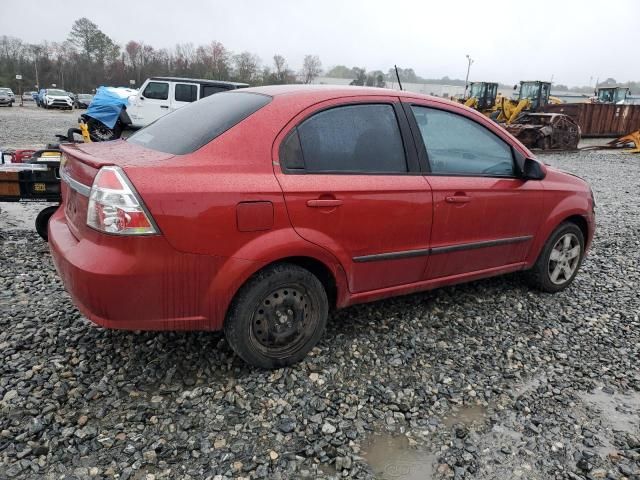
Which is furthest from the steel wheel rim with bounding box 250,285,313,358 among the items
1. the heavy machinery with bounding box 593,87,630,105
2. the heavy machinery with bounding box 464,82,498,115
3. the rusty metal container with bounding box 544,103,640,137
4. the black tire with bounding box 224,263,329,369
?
the heavy machinery with bounding box 593,87,630,105

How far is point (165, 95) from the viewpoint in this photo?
1512cm

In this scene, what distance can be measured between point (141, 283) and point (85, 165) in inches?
29.8

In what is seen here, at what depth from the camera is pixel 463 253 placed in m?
3.62

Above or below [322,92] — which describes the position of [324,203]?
below

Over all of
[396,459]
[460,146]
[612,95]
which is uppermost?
[612,95]

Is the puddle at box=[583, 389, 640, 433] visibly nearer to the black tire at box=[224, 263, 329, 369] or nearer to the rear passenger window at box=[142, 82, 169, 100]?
the black tire at box=[224, 263, 329, 369]

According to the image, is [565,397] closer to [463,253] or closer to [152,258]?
[463,253]

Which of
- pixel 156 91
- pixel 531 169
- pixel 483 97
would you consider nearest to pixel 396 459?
pixel 531 169

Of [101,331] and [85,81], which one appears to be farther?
[85,81]

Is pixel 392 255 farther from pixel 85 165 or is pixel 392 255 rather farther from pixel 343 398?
pixel 85 165

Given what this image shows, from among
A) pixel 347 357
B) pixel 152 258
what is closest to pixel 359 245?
pixel 347 357

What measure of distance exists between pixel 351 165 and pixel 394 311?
1.38 metres

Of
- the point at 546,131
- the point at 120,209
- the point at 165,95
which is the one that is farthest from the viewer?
the point at 546,131

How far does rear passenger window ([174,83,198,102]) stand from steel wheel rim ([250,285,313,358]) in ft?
43.8
